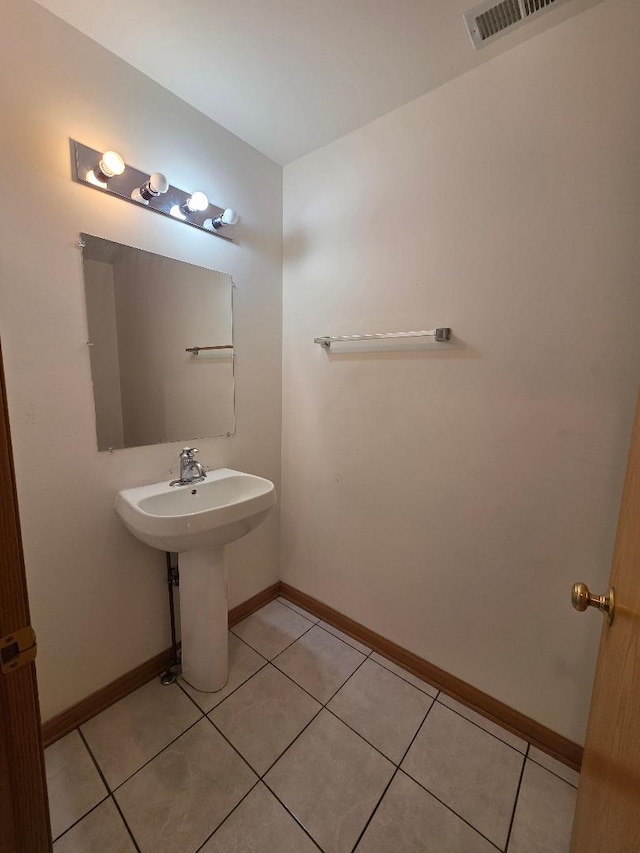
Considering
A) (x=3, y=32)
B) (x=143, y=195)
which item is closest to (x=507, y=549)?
(x=143, y=195)

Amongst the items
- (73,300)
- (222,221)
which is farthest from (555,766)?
(222,221)

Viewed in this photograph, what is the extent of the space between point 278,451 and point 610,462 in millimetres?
1475

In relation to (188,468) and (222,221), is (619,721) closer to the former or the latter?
(188,468)

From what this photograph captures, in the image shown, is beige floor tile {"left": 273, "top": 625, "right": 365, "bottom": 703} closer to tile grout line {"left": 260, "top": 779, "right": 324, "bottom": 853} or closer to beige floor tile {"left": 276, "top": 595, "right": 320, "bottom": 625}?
beige floor tile {"left": 276, "top": 595, "right": 320, "bottom": 625}

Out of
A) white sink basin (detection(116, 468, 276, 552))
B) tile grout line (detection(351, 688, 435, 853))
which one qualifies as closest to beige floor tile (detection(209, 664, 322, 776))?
tile grout line (detection(351, 688, 435, 853))

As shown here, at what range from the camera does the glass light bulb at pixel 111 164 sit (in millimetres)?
1119

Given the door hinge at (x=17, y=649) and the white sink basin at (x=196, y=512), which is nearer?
the door hinge at (x=17, y=649)

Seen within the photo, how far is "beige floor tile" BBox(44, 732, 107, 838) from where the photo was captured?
101 cm

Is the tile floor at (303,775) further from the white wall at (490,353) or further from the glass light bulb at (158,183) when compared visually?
the glass light bulb at (158,183)

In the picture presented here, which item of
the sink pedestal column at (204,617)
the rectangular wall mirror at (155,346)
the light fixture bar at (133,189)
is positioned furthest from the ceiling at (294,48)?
the sink pedestal column at (204,617)

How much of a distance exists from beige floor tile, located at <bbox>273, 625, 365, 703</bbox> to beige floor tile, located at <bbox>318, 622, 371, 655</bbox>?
0.02 metres

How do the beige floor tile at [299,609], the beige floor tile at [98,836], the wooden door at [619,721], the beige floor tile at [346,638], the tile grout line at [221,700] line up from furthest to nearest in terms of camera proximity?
1. the beige floor tile at [299,609]
2. the beige floor tile at [346,638]
3. the tile grout line at [221,700]
4. the beige floor tile at [98,836]
5. the wooden door at [619,721]

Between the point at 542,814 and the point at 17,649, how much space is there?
1543 mm

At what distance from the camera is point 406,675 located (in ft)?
5.06
